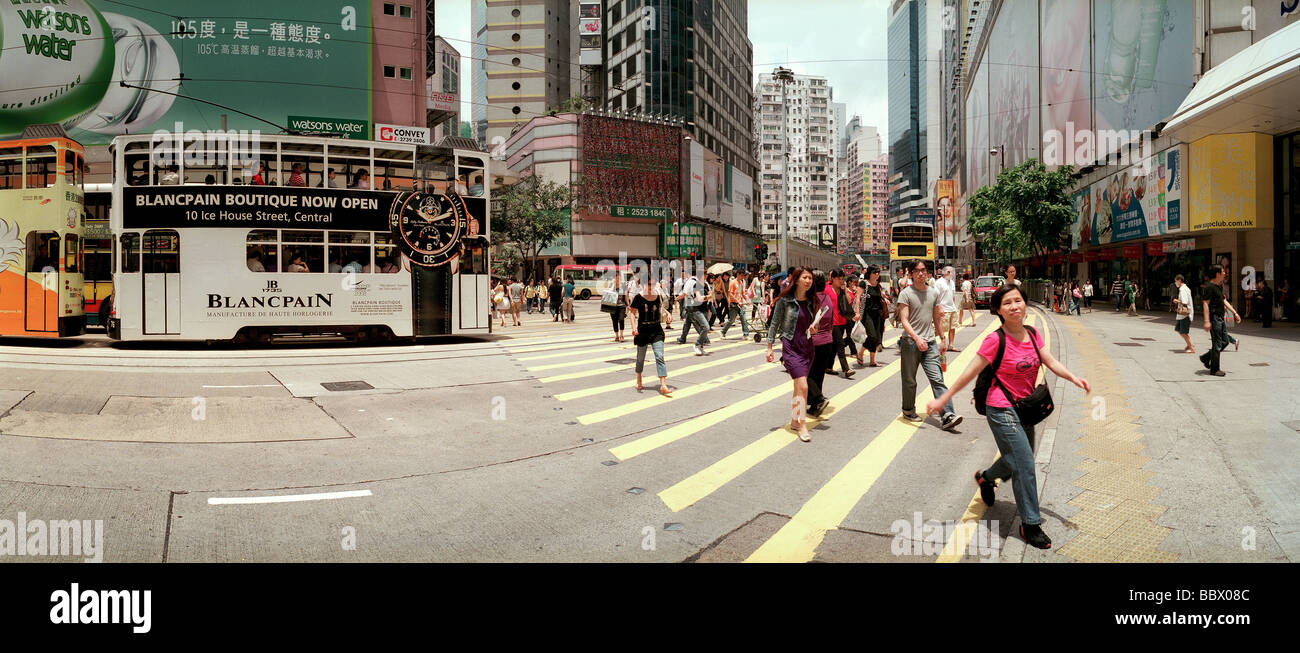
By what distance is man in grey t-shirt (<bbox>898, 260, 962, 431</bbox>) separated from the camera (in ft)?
28.1

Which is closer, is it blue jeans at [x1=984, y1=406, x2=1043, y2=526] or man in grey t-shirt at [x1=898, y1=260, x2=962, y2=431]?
blue jeans at [x1=984, y1=406, x2=1043, y2=526]

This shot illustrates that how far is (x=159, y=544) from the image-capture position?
14.7ft

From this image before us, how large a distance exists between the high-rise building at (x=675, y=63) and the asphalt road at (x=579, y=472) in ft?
211

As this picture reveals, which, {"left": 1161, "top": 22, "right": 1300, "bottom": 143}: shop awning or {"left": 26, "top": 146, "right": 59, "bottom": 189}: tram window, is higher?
{"left": 1161, "top": 22, "right": 1300, "bottom": 143}: shop awning

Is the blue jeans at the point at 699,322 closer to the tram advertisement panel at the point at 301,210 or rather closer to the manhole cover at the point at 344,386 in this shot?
the tram advertisement panel at the point at 301,210

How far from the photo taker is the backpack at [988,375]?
4.80m

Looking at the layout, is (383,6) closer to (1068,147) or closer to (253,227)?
(253,227)

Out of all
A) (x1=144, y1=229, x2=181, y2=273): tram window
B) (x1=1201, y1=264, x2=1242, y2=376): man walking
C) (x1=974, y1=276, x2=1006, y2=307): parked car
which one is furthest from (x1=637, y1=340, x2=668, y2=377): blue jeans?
(x1=974, y1=276, x2=1006, y2=307): parked car

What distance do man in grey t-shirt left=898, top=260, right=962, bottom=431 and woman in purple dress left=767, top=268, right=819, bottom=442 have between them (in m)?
1.21

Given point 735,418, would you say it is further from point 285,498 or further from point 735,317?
point 735,317

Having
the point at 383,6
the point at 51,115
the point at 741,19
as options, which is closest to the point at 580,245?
A: the point at 383,6

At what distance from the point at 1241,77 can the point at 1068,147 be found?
89.4 feet

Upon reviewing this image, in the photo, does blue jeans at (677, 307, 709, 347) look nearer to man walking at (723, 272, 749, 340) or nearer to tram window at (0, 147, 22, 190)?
man walking at (723, 272, 749, 340)
